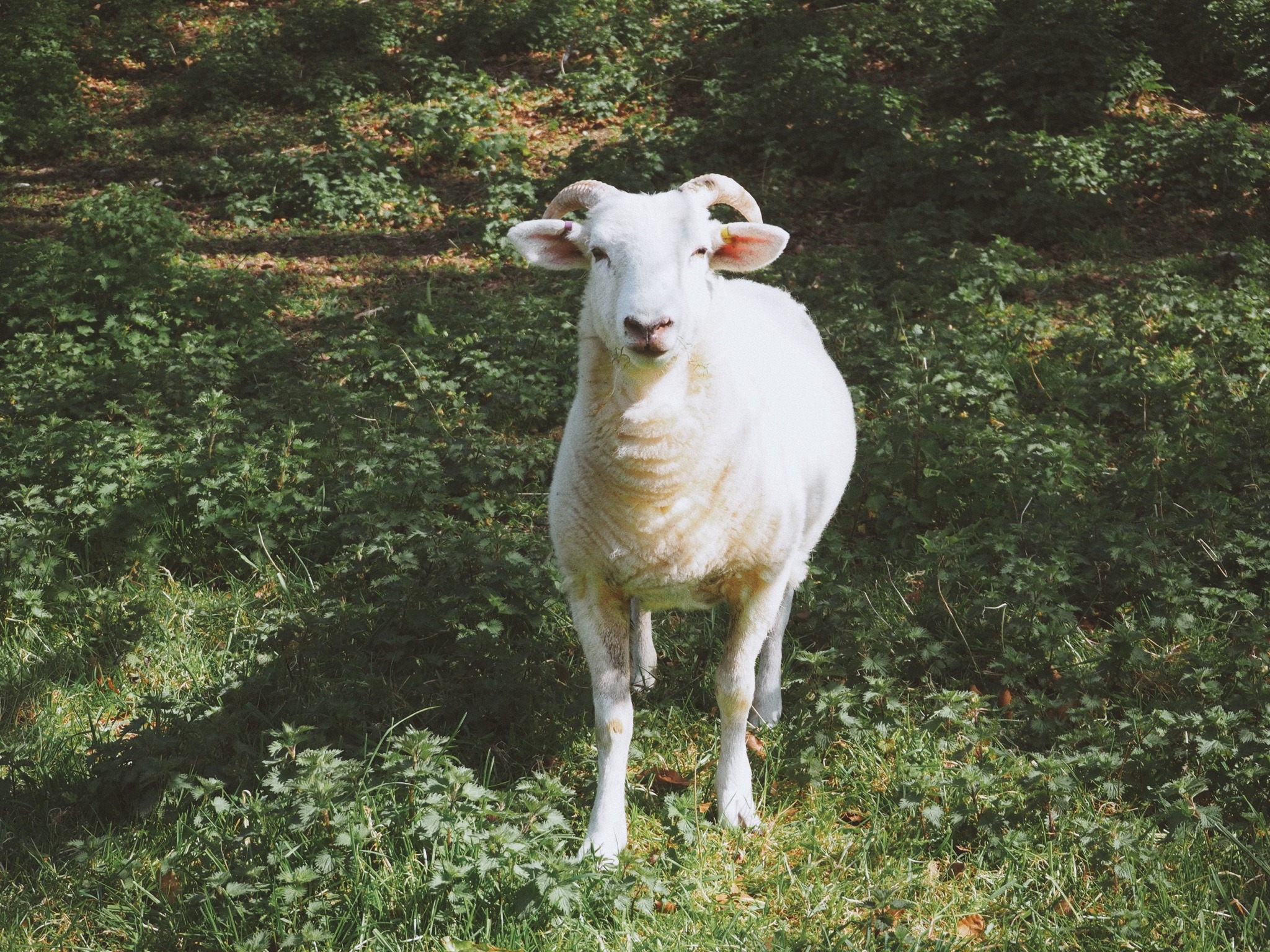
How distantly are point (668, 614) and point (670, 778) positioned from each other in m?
1.09

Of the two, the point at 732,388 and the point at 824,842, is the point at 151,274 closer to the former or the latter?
the point at 732,388

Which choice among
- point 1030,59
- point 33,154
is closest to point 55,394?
point 33,154

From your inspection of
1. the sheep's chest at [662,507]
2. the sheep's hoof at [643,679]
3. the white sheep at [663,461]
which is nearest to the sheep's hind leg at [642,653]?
the sheep's hoof at [643,679]

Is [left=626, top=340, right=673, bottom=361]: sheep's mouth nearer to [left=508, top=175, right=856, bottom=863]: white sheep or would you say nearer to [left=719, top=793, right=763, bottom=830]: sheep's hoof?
[left=508, top=175, right=856, bottom=863]: white sheep

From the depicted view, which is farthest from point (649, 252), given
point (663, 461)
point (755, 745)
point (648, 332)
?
point (755, 745)

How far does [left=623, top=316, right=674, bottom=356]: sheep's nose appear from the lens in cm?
304

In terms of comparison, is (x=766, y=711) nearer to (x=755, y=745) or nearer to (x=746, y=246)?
(x=755, y=745)

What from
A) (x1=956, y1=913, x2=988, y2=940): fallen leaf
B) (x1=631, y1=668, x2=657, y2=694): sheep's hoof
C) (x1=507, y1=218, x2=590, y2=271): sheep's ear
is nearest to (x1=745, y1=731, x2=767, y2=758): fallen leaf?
(x1=631, y1=668, x2=657, y2=694): sheep's hoof

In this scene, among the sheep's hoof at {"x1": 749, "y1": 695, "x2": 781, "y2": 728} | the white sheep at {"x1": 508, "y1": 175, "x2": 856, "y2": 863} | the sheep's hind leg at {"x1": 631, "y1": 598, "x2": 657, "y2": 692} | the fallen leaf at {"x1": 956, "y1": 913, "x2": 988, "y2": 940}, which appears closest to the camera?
the fallen leaf at {"x1": 956, "y1": 913, "x2": 988, "y2": 940}

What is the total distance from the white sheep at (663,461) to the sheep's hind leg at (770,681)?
49 centimetres

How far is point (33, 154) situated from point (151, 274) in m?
5.81

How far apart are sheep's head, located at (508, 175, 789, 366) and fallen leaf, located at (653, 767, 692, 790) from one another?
1457mm

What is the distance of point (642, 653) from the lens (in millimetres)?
4203

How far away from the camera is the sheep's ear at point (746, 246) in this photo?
3.54 metres
